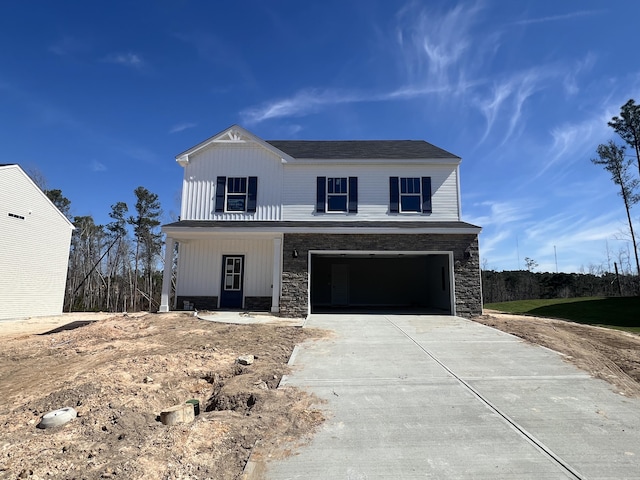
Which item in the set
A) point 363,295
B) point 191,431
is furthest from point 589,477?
point 363,295

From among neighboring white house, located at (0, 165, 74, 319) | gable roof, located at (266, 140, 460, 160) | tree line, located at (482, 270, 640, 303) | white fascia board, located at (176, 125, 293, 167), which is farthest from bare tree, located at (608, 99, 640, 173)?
neighboring white house, located at (0, 165, 74, 319)

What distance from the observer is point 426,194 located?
14711 millimetres

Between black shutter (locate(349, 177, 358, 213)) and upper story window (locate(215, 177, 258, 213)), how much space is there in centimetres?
395

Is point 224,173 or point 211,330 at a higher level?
point 224,173

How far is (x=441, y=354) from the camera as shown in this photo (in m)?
7.22

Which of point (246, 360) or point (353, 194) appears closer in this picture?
point (246, 360)

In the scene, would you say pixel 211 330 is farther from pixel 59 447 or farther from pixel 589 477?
pixel 589 477

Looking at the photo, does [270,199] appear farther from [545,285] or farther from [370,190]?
[545,285]

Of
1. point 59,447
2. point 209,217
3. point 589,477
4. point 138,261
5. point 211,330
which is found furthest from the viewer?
point 138,261

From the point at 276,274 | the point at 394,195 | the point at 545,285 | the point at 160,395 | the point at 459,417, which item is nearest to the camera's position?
the point at 459,417

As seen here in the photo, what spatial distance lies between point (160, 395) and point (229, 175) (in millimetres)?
10923

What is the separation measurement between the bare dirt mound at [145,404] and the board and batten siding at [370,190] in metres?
6.91

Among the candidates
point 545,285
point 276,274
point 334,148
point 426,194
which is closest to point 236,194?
point 276,274

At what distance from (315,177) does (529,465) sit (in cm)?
1272
